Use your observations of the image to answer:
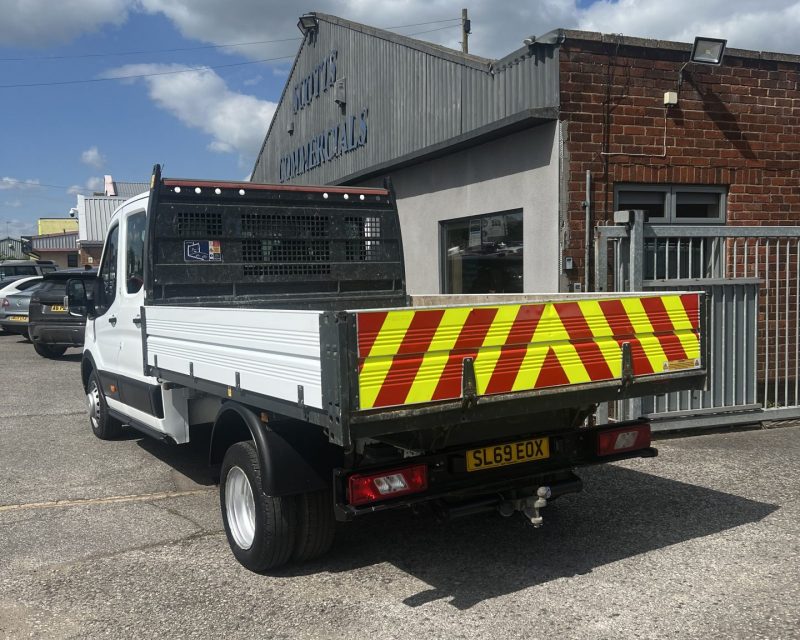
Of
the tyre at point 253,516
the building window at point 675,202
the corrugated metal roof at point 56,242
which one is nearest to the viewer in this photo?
the tyre at point 253,516

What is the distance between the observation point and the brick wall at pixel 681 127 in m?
8.62

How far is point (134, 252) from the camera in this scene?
21.5 ft

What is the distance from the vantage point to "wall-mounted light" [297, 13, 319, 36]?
1602 cm

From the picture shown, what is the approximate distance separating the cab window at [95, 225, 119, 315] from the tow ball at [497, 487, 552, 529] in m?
4.23

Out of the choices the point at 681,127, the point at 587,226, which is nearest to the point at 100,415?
the point at 587,226

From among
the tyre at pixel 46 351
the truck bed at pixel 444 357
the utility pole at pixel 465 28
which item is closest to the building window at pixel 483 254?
the truck bed at pixel 444 357

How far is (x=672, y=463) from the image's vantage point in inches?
266

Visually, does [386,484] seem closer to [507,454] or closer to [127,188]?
[507,454]

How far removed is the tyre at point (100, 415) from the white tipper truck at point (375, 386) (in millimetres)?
1784

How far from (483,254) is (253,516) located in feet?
21.7

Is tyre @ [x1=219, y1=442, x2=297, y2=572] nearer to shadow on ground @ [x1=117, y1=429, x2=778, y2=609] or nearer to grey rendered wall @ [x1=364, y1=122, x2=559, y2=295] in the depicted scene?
Result: shadow on ground @ [x1=117, y1=429, x2=778, y2=609]

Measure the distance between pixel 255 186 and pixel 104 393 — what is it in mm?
2683

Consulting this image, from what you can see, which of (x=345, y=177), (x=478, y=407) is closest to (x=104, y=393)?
(x=478, y=407)

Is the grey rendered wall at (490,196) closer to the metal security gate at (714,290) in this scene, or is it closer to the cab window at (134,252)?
the metal security gate at (714,290)
